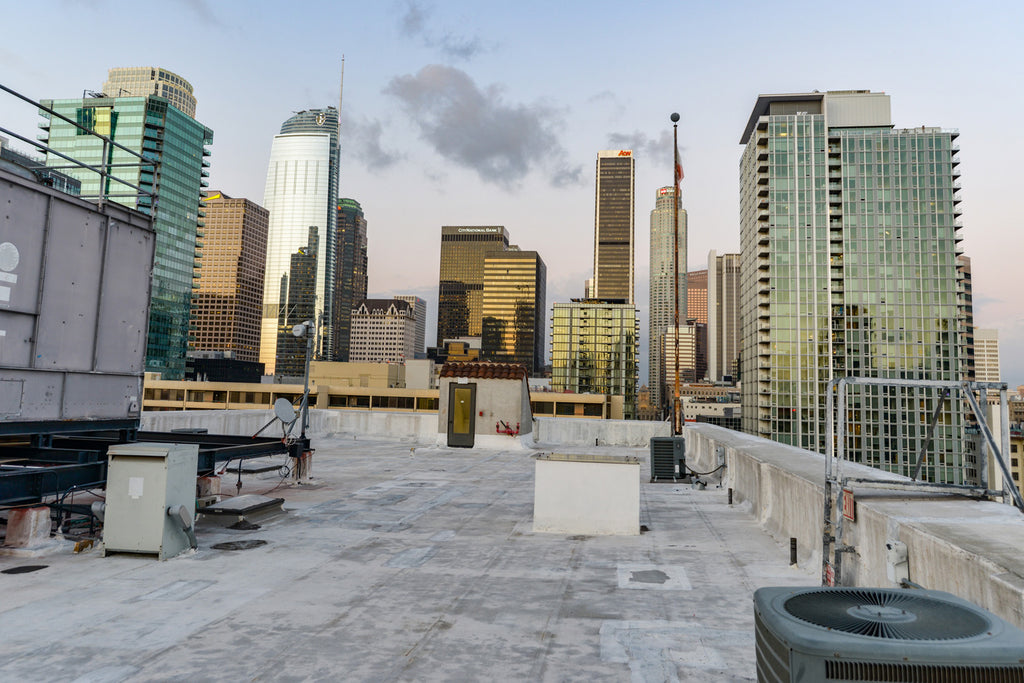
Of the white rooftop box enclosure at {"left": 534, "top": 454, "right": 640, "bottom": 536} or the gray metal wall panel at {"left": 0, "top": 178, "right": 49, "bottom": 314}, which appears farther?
the white rooftop box enclosure at {"left": 534, "top": 454, "right": 640, "bottom": 536}

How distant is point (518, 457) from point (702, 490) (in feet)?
36.1

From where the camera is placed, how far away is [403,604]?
27.3ft

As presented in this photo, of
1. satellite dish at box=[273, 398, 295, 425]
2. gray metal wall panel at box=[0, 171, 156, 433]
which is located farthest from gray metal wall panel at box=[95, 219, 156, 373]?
satellite dish at box=[273, 398, 295, 425]

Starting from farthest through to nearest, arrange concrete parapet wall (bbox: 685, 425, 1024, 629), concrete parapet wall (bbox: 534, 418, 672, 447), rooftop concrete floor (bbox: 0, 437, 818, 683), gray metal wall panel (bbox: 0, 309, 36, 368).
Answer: concrete parapet wall (bbox: 534, 418, 672, 447) < gray metal wall panel (bbox: 0, 309, 36, 368) < rooftop concrete floor (bbox: 0, 437, 818, 683) < concrete parapet wall (bbox: 685, 425, 1024, 629)

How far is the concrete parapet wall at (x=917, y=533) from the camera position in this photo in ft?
18.2

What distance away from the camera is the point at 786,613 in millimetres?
3395

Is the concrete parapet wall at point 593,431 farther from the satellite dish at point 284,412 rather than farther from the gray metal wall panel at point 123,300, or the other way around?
the gray metal wall panel at point 123,300

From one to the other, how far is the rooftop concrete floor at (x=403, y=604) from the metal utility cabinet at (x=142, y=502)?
1.15 ft

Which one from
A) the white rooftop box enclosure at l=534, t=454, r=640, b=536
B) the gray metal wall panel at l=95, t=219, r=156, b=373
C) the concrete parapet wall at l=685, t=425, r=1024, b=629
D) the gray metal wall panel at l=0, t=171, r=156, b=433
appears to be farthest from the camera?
the white rooftop box enclosure at l=534, t=454, r=640, b=536

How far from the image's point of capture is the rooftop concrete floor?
6340 millimetres

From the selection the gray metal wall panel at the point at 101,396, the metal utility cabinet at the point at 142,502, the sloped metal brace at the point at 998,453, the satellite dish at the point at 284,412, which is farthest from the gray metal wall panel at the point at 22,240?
the sloped metal brace at the point at 998,453

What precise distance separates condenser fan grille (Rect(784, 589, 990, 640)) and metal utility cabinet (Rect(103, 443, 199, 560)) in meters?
10.2

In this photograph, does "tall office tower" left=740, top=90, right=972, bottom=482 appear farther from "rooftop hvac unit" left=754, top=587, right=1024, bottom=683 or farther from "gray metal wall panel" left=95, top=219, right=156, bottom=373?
"rooftop hvac unit" left=754, top=587, right=1024, bottom=683

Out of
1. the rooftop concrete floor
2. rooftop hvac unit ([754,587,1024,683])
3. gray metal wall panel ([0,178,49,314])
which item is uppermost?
gray metal wall panel ([0,178,49,314])
